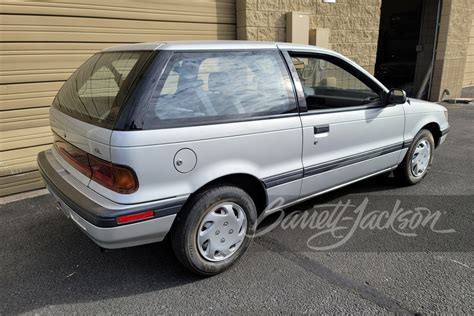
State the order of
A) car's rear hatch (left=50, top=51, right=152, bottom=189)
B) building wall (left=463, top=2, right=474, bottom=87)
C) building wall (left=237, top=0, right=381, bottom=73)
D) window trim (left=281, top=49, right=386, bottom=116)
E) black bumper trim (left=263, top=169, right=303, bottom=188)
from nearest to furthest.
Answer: car's rear hatch (left=50, top=51, right=152, bottom=189)
black bumper trim (left=263, top=169, right=303, bottom=188)
window trim (left=281, top=49, right=386, bottom=116)
building wall (left=237, top=0, right=381, bottom=73)
building wall (left=463, top=2, right=474, bottom=87)

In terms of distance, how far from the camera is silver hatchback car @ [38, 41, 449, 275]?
231cm

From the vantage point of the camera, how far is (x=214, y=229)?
2.69 meters

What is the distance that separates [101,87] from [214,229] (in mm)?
1319

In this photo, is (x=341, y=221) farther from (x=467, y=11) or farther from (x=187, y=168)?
(x=467, y=11)

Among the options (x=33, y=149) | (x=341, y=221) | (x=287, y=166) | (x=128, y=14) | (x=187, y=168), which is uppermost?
(x=128, y=14)

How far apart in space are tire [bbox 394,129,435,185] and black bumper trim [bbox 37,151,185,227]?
9.41 ft

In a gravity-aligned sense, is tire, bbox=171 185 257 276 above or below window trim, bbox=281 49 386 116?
below

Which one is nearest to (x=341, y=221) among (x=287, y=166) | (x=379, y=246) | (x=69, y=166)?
(x=379, y=246)

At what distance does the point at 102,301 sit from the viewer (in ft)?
8.33

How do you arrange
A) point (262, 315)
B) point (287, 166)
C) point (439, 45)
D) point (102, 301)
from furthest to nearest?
point (439, 45), point (287, 166), point (102, 301), point (262, 315)

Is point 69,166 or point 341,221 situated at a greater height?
point 69,166

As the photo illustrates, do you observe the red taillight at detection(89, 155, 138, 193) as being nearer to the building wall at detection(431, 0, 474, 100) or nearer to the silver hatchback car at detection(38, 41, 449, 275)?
A: the silver hatchback car at detection(38, 41, 449, 275)

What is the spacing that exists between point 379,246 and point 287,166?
1.03 metres

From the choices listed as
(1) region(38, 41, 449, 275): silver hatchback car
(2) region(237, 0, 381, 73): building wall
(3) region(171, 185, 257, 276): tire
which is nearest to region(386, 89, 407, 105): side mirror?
(1) region(38, 41, 449, 275): silver hatchback car
